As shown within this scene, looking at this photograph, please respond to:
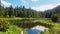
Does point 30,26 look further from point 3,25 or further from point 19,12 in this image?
point 3,25

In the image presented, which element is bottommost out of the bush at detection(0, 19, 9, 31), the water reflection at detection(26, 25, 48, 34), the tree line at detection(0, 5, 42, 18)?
the water reflection at detection(26, 25, 48, 34)

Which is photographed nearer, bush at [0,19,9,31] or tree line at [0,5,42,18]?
bush at [0,19,9,31]

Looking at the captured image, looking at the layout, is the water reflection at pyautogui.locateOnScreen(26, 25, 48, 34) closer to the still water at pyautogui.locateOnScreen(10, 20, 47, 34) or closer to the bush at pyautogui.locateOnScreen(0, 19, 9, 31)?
the still water at pyautogui.locateOnScreen(10, 20, 47, 34)

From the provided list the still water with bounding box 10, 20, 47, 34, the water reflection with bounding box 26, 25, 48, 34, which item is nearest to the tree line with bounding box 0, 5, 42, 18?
the still water with bounding box 10, 20, 47, 34

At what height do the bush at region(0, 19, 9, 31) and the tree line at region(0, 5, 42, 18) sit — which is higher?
the tree line at region(0, 5, 42, 18)

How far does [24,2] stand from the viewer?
3.19 meters

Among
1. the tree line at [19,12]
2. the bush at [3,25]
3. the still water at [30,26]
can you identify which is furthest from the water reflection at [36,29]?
the bush at [3,25]

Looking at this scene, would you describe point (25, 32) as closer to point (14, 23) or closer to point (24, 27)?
point (24, 27)

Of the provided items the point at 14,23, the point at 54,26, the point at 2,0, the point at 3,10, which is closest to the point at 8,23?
the point at 14,23

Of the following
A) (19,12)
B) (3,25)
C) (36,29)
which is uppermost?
(19,12)

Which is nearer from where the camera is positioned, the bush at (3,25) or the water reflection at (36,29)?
the bush at (3,25)

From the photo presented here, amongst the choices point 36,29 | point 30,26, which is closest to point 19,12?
point 30,26

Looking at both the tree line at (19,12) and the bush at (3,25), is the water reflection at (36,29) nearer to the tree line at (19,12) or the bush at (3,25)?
the tree line at (19,12)

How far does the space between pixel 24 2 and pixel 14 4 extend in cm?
24
